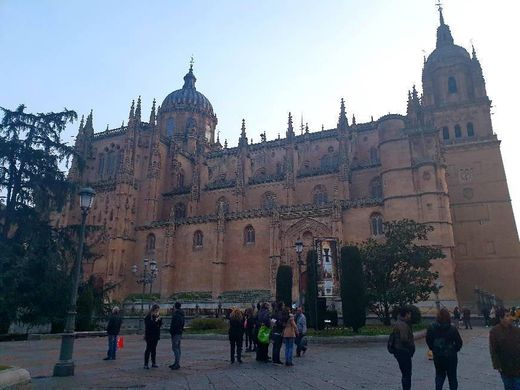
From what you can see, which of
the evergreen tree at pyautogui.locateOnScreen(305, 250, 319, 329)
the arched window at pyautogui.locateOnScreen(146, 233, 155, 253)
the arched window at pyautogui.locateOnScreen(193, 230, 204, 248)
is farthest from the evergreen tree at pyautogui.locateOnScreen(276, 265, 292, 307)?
the arched window at pyautogui.locateOnScreen(146, 233, 155, 253)

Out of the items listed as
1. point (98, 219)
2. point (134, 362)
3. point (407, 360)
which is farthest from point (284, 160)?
point (407, 360)

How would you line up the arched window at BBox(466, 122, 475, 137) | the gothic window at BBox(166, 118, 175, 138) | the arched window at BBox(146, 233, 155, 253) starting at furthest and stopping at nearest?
the gothic window at BBox(166, 118, 175, 138)
the arched window at BBox(466, 122, 475, 137)
the arched window at BBox(146, 233, 155, 253)

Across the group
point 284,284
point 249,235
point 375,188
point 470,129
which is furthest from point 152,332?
point 470,129

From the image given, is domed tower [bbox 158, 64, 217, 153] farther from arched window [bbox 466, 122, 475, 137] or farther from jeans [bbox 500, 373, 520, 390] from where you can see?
jeans [bbox 500, 373, 520, 390]

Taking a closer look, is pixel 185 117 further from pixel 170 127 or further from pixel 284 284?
pixel 284 284

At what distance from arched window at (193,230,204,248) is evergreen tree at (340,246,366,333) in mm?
23727

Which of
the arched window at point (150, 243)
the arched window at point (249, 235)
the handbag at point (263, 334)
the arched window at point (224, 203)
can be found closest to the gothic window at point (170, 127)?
the arched window at point (224, 203)

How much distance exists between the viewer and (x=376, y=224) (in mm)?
36031

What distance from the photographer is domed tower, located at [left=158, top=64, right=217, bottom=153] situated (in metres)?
58.1

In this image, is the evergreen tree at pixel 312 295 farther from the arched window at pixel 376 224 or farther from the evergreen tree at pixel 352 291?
the arched window at pixel 376 224

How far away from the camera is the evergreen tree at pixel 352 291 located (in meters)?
19.5

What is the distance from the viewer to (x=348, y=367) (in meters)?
10.6

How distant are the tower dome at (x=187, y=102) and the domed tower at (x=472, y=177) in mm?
29776

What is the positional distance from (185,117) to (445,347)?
56.1 m
